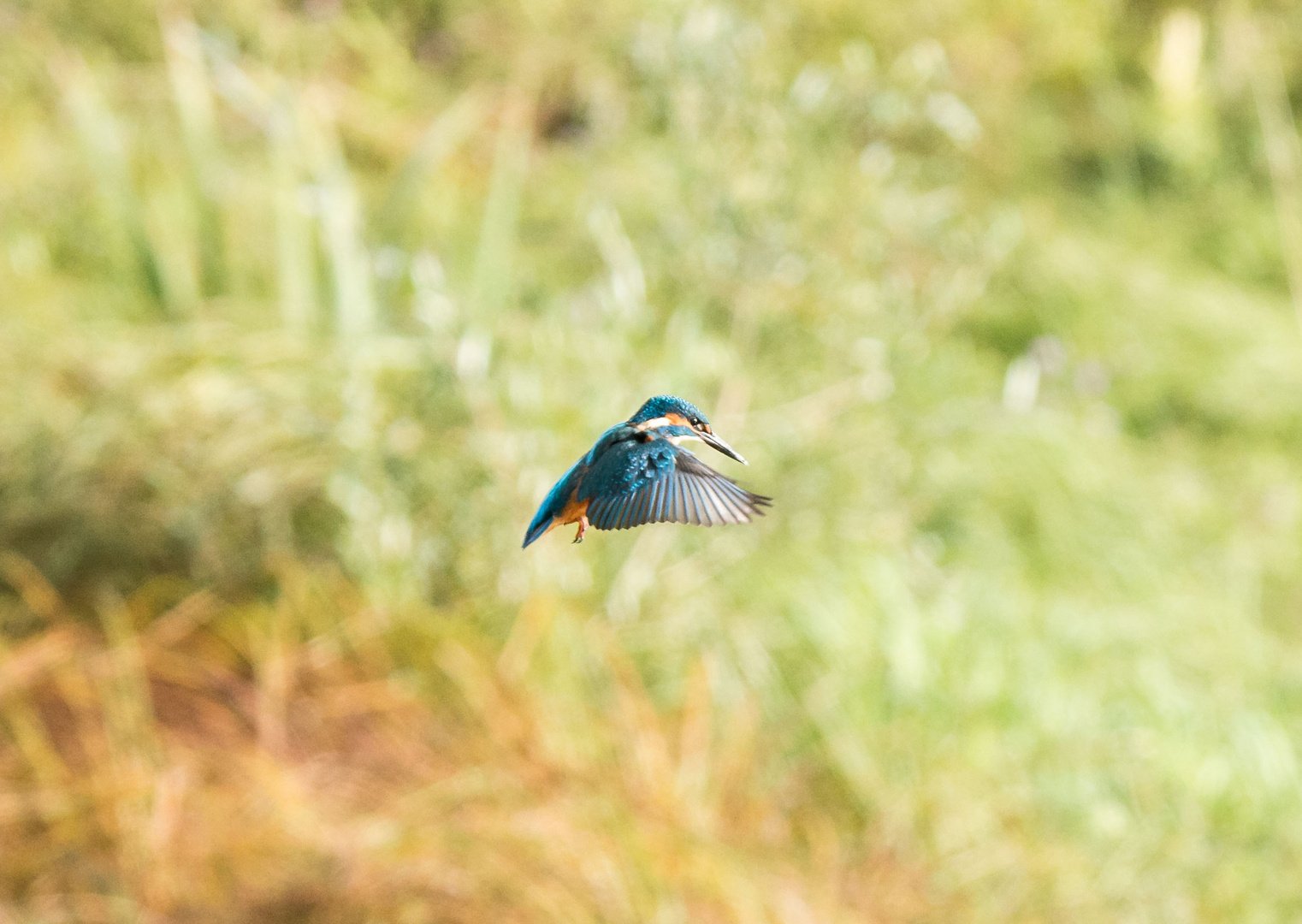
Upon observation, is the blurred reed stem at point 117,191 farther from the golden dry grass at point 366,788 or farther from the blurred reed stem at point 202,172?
the golden dry grass at point 366,788

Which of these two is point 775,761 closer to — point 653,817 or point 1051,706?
point 653,817

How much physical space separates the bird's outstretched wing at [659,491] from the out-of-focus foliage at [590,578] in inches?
55.5

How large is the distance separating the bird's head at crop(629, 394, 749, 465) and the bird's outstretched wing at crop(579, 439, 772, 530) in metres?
0.01

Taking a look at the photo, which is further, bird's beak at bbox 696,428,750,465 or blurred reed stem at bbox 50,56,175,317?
blurred reed stem at bbox 50,56,175,317

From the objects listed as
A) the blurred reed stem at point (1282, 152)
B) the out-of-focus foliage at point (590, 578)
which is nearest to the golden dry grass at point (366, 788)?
the out-of-focus foliage at point (590, 578)

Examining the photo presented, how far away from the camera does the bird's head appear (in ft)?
1.90

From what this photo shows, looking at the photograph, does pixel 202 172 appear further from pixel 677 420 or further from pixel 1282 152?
pixel 1282 152

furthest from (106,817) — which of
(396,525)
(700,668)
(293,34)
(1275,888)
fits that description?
(293,34)

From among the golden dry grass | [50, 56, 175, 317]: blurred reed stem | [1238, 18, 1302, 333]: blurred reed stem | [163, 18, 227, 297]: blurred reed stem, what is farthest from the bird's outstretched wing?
[1238, 18, 1302, 333]: blurred reed stem

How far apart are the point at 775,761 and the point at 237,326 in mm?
2130

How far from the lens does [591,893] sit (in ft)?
9.65

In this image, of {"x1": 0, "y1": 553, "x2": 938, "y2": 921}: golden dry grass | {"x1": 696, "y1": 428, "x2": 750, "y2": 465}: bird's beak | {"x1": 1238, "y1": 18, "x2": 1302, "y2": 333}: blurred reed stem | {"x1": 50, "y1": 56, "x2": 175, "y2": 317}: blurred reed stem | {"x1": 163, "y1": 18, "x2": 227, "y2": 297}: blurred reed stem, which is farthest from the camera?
{"x1": 1238, "y1": 18, "x2": 1302, "y2": 333}: blurred reed stem

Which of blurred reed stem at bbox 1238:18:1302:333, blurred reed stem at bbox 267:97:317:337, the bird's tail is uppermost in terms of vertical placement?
blurred reed stem at bbox 1238:18:1302:333

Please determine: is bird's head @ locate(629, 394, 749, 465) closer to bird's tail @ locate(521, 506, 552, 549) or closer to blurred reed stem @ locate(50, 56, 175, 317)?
bird's tail @ locate(521, 506, 552, 549)
